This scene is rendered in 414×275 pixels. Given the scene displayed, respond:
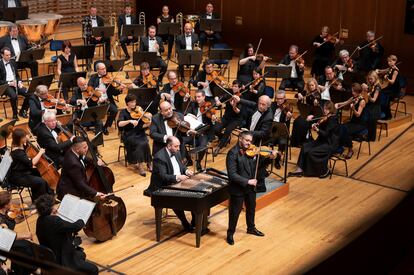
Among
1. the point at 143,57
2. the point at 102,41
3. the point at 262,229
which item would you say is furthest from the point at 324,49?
the point at 262,229

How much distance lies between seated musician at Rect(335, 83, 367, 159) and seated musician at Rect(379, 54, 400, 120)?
129 cm

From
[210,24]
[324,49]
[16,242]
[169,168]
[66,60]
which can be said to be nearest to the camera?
[16,242]

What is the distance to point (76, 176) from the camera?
5.94 metres

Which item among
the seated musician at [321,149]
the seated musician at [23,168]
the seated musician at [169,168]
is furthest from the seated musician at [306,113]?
the seated musician at [23,168]

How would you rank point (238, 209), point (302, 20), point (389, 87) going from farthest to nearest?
point (302, 20) < point (389, 87) < point (238, 209)

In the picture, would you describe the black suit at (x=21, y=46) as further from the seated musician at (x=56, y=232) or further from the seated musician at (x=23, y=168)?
the seated musician at (x=56, y=232)

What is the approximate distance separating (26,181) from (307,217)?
321cm

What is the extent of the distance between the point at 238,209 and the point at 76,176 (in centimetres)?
166

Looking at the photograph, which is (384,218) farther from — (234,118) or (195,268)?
(234,118)

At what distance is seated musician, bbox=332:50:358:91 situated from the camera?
10.3 metres

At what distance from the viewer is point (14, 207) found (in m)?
5.61

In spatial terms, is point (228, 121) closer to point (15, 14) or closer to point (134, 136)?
point (134, 136)

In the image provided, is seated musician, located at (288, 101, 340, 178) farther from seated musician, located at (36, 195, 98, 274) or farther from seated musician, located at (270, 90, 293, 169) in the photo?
seated musician, located at (36, 195, 98, 274)

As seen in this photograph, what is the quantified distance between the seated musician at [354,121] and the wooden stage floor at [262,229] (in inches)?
13.3
